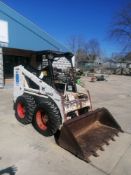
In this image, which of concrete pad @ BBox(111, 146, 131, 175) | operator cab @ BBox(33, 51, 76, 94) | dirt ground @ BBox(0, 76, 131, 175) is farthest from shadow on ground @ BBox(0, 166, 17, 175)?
operator cab @ BBox(33, 51, 76, 94)

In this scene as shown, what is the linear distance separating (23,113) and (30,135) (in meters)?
1.11

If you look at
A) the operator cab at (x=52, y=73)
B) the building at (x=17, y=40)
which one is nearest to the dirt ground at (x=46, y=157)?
the operator cab at (x=52, y=73)

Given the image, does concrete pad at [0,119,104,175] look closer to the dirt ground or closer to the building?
the dirt ground

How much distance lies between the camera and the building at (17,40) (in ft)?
33.5

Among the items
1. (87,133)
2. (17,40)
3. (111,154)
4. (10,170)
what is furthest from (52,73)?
(17,40)

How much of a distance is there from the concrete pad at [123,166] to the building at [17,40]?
6622 millimetres

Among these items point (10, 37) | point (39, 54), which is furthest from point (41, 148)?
point (10, 37)

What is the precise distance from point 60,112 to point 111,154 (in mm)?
1478

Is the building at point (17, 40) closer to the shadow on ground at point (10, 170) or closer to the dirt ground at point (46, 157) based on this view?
the dirt ground at point (46, 157)

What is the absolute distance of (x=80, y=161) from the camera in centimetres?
364

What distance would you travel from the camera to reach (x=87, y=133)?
15.3ft

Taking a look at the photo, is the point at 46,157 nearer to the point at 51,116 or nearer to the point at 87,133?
the point at 51,116

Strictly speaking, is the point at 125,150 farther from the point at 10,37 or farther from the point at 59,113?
the point at 10,37

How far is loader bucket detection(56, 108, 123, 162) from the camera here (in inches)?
150
